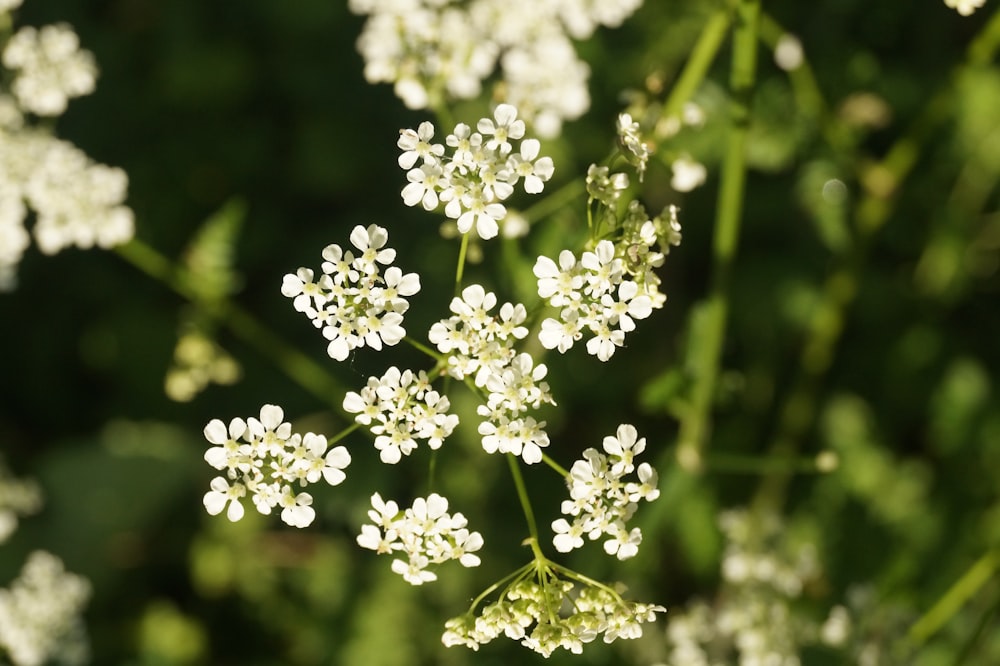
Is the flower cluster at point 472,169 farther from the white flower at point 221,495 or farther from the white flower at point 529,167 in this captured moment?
the white flower at point 221,495

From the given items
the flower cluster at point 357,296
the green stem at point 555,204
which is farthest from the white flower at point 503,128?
the green stem at point 555,204

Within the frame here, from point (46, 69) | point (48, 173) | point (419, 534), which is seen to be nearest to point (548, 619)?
point (419, 534)

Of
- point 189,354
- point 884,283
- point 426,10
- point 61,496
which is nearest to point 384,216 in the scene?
point 189,354

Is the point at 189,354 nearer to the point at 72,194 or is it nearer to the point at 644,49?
the point at 72,194

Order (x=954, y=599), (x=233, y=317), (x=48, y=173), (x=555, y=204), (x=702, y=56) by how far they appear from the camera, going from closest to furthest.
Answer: (x=702, y=56), (x=555, y=204), (x=48, y=173), (x=954, y=599), (x=233, y=317)

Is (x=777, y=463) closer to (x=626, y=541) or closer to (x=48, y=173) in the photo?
(x=626, y=541)

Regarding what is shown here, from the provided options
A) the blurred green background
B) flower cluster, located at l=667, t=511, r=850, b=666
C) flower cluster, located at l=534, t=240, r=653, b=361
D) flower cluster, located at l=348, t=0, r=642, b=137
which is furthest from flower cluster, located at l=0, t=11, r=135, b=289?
flower cluster, located at l=667, t=511, r=850, b=666

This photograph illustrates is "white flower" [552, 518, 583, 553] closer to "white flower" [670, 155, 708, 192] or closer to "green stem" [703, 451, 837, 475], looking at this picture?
"green stem" [703, 451, 837, 475]
